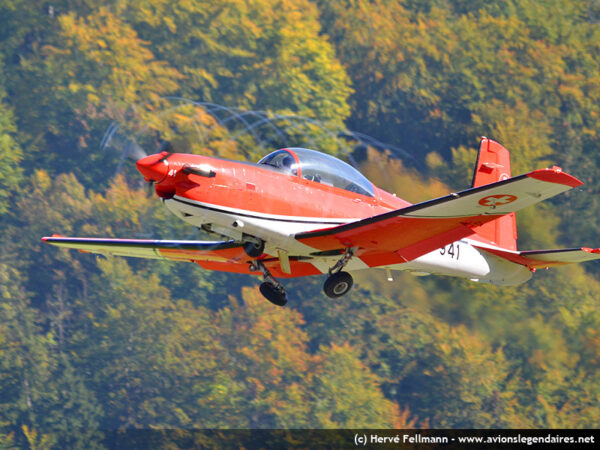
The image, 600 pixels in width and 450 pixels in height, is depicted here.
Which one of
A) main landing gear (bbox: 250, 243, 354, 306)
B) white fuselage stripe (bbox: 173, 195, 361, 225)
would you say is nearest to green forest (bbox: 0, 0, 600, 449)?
main landing gear (bbox: 250, 243, 354, 306)

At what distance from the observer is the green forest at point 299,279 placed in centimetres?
3581

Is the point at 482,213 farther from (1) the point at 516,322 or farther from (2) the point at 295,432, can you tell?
(2) the point at 295,432

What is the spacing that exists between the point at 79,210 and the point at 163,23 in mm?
14317

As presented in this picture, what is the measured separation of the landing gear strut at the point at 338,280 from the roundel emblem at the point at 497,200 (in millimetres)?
2678

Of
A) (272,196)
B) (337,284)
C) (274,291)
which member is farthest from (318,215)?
(274,291)

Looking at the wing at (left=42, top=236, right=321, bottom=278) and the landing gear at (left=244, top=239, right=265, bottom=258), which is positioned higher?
the landing gear at (left=244, top=239, right=265, bottom=258)

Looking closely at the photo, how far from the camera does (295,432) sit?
38500 millimetres

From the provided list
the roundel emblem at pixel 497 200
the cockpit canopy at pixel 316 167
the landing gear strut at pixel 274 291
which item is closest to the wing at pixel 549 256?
the roundel emblem at pixel 497 200

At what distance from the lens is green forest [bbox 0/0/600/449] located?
1410 inches

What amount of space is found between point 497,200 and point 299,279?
1255 inches

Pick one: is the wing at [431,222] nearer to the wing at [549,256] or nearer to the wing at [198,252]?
the wing at [198,252]

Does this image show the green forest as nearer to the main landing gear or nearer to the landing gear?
the main landing gear

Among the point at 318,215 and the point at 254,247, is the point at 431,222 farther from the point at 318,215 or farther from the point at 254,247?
the point at 254,247

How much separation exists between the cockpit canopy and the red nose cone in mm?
1878
